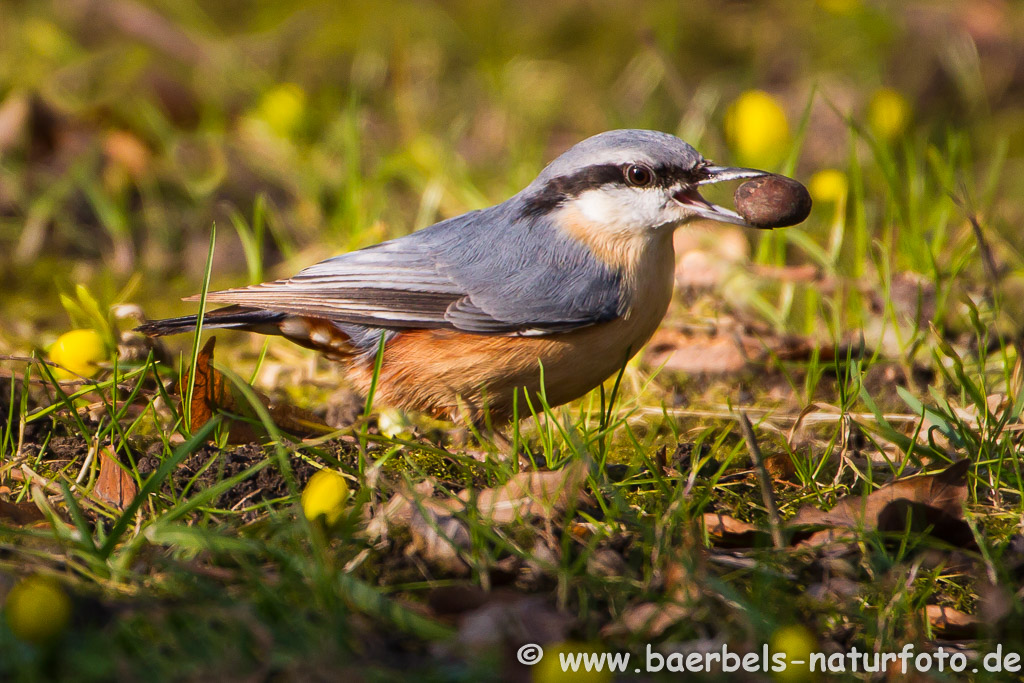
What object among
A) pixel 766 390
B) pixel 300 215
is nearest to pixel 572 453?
pixel 766 390

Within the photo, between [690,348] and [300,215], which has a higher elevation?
[300,215]

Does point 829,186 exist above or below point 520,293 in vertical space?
above

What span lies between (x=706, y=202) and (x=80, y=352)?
2218 millimetres

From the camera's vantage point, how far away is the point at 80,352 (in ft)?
10.8

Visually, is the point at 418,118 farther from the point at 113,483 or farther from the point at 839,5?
the point at 113,483

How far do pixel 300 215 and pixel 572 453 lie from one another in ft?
9.33

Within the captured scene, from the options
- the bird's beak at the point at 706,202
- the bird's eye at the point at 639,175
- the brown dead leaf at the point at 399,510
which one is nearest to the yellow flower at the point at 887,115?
the bird's beak at the point at 706,202

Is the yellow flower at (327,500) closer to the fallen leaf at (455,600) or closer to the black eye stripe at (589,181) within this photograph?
the fallen leaf at (455,600)

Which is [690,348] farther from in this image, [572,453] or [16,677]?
[16,677]

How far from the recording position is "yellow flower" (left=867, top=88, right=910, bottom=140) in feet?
16.2

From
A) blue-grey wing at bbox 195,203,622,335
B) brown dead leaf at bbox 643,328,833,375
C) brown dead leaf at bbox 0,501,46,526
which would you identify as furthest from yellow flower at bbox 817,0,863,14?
brown dead leaf at bbox 0,501,46,526

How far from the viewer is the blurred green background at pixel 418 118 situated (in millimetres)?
4652

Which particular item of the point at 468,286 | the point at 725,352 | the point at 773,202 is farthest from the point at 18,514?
the point at 725,352

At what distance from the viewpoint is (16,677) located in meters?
1.83
